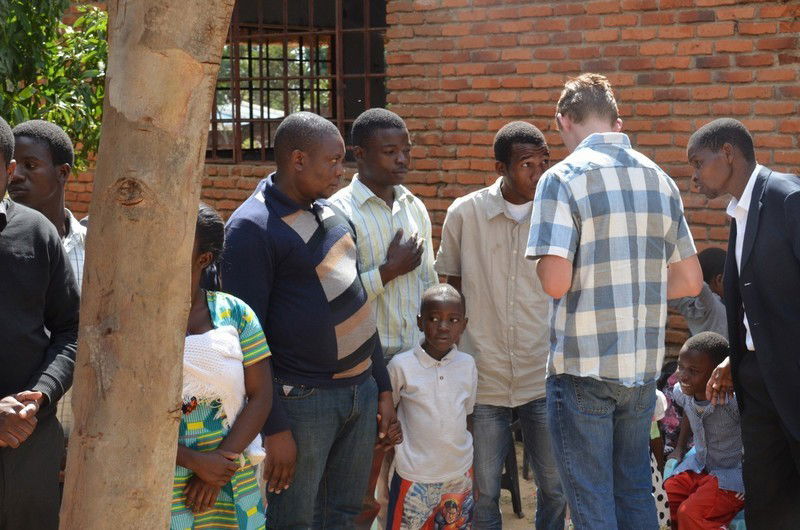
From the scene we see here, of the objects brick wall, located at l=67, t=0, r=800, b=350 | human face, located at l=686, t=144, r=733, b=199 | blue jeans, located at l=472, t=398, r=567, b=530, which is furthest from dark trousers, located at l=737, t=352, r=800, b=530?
brick wall, located at l=67, t=0, r=800, b=350

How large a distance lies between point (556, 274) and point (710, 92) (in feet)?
9.92

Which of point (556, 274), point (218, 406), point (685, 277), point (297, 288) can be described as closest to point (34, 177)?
point (297, 288)

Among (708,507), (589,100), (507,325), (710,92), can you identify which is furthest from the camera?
(710,92)

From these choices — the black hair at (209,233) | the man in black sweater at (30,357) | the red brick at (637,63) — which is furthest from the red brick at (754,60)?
the man in black sweater at (30,357)

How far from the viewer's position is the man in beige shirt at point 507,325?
4.20 metres

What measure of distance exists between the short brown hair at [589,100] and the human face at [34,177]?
1894mm

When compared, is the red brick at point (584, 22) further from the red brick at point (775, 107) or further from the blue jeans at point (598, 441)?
the blue jeans at point (598, 441)

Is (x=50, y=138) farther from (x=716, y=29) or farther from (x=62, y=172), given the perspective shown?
(x=716, y=29)

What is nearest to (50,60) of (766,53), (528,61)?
(528,61)

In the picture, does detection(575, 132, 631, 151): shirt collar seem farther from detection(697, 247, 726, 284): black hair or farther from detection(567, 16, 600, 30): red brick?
detection(567, 16, 600, 30): red brick

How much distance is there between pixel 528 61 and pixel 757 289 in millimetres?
3169

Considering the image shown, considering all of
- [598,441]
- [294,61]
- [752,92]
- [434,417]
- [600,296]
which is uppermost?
[294,61]

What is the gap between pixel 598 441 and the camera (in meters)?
3.41

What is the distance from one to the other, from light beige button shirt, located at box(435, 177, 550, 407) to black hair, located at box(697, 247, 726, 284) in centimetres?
177
